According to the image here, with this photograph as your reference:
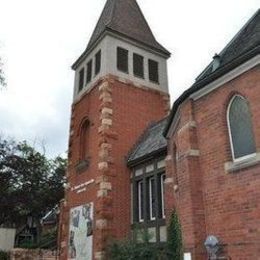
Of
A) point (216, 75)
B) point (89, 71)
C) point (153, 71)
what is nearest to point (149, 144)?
point (153, 71)

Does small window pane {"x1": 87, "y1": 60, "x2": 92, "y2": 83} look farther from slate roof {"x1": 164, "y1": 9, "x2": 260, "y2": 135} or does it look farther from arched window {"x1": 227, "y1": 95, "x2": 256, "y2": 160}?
arched window {"x1": 227, "y1": 95, "x2": 256, "y2": 160}

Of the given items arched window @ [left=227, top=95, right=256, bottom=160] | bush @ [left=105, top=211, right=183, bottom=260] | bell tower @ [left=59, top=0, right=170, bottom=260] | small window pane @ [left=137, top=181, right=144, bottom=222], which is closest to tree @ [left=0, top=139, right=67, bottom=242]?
bell tower @ [left=59, top=0, right=170, bottom=260]

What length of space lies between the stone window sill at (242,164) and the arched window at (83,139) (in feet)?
36.0

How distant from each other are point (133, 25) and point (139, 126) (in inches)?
285

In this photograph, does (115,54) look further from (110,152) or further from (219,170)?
(219,170)

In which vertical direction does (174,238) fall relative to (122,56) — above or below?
below

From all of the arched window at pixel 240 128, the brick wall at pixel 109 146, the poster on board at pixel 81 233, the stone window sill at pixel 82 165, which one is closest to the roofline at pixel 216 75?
the arched window at pixel 240 128

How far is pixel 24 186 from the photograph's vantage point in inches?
1116

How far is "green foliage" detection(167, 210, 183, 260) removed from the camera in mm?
12672

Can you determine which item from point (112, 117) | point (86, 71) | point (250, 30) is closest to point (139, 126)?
point (112, 117)

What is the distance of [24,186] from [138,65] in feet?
44.3

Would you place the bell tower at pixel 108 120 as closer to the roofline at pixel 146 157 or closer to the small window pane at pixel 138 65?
the small window pane at pixel 138 65

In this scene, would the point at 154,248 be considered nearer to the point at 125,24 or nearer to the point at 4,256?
the point at 125,24

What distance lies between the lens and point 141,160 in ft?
55.2
